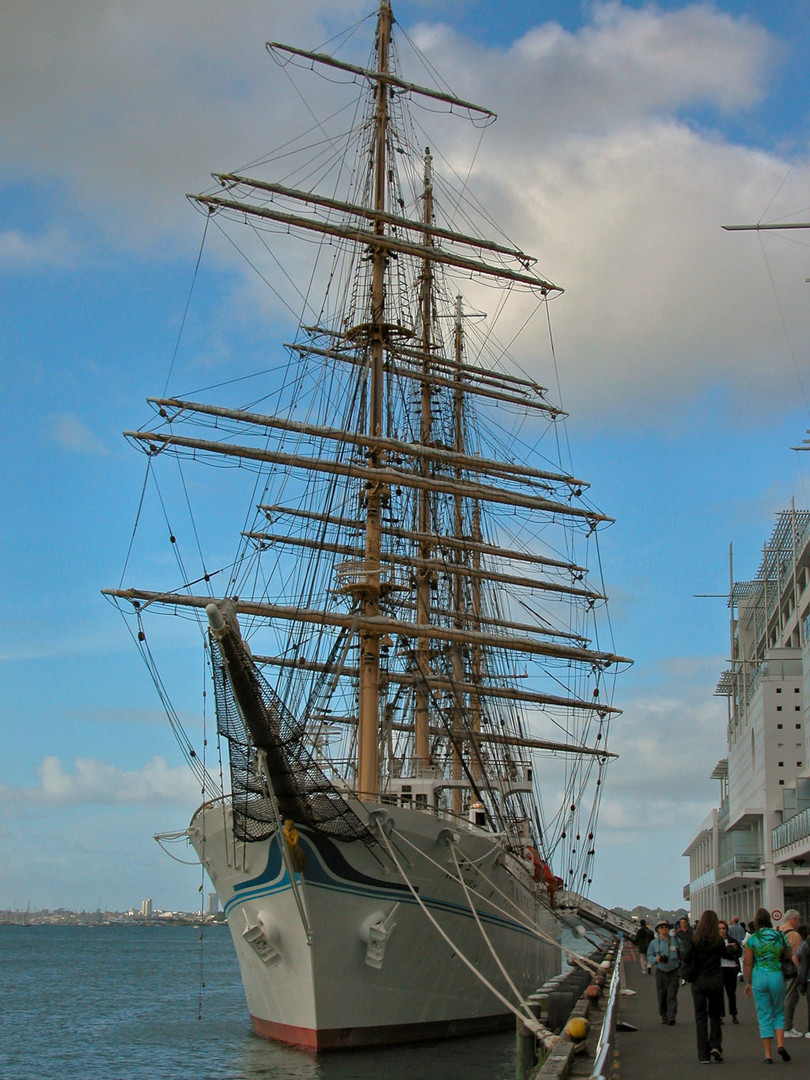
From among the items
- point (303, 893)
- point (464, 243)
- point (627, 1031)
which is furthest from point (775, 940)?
point (464, 243)

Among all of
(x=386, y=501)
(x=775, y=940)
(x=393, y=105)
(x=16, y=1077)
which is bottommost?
(x=16, y=1077)

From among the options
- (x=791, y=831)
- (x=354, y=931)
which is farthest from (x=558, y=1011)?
(x=791, y=831)

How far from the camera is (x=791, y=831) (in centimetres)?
4838

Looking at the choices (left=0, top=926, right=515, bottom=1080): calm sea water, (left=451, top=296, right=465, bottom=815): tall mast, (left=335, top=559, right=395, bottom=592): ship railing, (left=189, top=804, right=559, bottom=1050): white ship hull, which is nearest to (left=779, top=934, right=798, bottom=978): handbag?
(left=189, top=804, right=559, bottom=1050): white ship hull

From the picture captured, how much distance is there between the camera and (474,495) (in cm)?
3353

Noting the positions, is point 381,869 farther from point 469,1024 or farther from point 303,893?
point 469,1024

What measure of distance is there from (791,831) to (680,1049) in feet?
120

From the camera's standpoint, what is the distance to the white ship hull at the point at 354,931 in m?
21.4

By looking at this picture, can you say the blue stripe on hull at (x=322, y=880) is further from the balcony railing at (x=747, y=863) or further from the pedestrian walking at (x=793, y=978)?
the balcony railing at (x=747, y=863)

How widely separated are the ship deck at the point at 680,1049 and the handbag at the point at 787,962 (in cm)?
85

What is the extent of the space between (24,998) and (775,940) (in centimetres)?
5282

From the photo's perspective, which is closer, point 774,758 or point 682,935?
point 682,935

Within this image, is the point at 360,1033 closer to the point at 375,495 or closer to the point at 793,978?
the point at 793,978

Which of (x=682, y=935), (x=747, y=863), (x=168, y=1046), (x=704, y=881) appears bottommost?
(x=168, y=1046)
